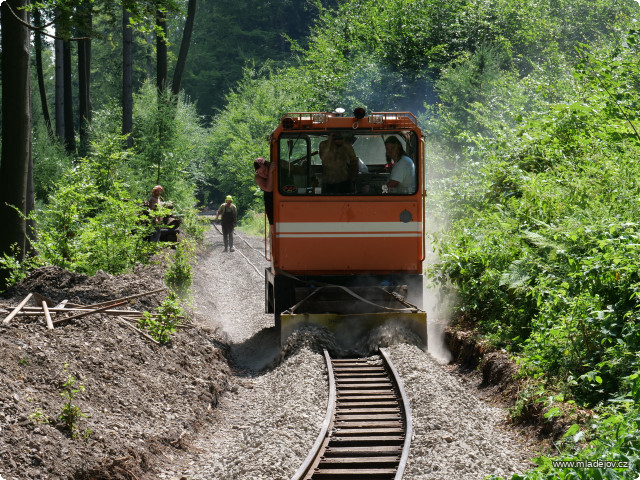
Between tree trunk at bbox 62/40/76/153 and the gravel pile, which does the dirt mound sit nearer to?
the gravel pile

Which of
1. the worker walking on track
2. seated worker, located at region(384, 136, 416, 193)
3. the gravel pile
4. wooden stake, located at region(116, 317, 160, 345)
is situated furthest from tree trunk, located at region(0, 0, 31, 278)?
the worker walking on track

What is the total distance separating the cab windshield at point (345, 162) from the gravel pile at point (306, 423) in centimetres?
242

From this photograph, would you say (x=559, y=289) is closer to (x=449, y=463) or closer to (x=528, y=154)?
(x=449, y=463)

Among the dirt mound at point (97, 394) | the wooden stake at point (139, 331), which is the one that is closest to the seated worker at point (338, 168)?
the dirt mound at point (97, 394)

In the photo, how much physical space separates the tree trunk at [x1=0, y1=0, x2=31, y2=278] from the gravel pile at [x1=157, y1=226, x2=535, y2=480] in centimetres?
451

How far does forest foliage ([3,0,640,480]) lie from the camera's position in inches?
282

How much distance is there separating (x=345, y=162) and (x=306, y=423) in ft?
17.1

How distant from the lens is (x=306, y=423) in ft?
23.7

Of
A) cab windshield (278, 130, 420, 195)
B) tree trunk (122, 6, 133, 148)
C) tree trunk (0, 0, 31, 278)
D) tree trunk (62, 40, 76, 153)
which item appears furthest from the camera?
tree trunk (62, 40, 76, 153)

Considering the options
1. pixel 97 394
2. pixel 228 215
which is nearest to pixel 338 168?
pixel 97 394

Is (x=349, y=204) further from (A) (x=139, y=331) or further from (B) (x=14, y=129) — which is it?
(B) (x=14, y=129)

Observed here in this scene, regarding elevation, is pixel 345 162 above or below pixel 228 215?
above

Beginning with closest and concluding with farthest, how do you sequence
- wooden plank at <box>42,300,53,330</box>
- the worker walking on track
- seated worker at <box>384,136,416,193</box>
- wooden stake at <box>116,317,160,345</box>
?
1. wooden plank at <box>42,300,53,330</box>
2. wooden stake at <box>116,317,160,345</box>
3. seated worker at <box>384,136,416,193</box>
4. the worker walking on track

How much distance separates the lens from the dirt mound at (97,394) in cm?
573
